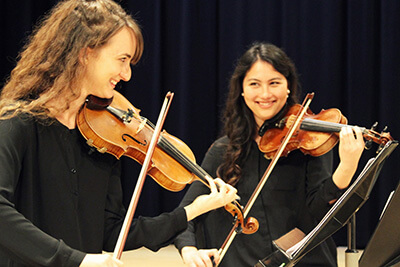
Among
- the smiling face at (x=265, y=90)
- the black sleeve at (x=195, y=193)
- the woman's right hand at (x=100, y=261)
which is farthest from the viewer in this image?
the smiling face at (x=265, y=90)

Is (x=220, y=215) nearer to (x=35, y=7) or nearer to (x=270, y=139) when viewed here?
(x=270, y=139)

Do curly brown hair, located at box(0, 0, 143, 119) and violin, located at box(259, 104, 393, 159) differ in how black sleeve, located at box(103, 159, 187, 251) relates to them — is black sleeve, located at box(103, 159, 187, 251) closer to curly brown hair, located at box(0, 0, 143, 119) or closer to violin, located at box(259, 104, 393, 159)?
curly brown hair, located at box(0, 0, 143, 119)

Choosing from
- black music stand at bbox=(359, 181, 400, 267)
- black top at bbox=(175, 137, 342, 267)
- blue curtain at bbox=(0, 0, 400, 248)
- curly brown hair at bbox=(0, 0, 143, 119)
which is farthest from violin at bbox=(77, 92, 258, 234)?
blue curtain at bbox=(0, 0, 400, 248)

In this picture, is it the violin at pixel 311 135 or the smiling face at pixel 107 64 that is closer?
the smiling face at pixel 107 64

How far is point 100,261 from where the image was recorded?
3.71 ft

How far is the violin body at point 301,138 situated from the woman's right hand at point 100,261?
3.11 feet

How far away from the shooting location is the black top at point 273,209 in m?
1.90

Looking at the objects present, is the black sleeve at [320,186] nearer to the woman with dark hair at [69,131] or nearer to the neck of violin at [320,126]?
the neck of violin at [320,126]

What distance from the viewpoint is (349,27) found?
11.3 ft

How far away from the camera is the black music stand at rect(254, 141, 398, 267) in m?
1.33

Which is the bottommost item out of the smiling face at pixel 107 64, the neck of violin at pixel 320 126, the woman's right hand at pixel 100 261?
the woman's right hand at pixel 100 261

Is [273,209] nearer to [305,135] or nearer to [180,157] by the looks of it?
[305,135]

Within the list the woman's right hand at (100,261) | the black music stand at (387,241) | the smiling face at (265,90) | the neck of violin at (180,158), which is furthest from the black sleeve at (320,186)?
the woman's right hand at (100,261)

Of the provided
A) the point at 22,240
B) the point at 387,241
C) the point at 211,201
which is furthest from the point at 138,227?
the point at 387,241
